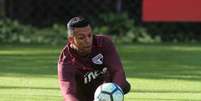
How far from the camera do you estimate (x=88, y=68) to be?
8.15m

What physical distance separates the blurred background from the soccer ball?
6746 millimetres

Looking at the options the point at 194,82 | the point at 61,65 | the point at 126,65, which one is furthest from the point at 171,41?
the point at 61,65

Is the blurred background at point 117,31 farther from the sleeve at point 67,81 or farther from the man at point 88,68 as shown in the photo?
the sleeve at point 67,81

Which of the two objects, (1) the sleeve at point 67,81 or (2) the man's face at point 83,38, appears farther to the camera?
(1) the sleeve at point 67,81

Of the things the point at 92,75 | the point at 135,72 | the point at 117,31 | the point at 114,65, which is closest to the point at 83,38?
the point at 114,65

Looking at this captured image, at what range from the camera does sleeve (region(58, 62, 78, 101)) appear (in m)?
7.90

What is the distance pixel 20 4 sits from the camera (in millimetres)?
21312

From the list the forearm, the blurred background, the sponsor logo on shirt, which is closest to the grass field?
the blurred background

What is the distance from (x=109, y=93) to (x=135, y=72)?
661cm

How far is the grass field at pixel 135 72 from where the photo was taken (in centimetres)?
1130

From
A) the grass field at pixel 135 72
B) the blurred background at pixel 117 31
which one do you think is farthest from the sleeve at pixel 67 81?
the blurred background at pixel 117 31

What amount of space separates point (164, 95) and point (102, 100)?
386 centimetres

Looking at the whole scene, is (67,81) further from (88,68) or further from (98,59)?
(98,59)

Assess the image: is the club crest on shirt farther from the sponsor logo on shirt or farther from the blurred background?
the blurred background
